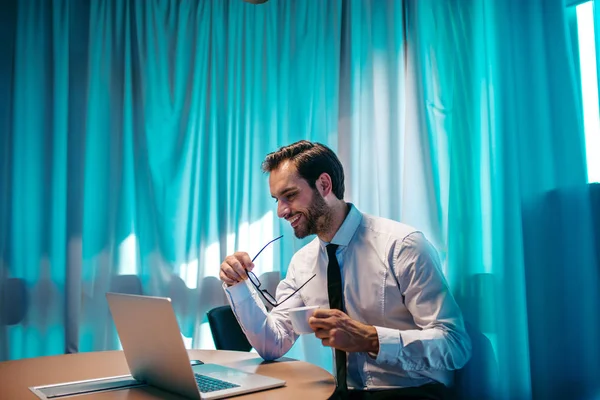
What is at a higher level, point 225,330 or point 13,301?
point 13,301

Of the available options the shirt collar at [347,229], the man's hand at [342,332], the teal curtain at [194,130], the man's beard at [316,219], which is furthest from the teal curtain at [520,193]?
the man's hand at [342,332]

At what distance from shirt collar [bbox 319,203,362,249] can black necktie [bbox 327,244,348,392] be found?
0.21 feet

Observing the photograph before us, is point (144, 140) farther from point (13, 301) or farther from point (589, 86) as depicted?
point (589, 86)

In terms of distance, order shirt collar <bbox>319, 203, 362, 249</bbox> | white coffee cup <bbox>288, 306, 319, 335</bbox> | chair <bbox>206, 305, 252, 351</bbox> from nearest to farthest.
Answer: white coffee cup <bbox>288, 306, 319, 335</bbox> → shirt collar <bbox>319, 203, 362, 249</bbox> → chair <bbox>206, 305, 252, 351</bbox>

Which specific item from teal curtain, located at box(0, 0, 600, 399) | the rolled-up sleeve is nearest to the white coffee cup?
the rolled-up sleeve

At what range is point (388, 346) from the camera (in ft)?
4.95

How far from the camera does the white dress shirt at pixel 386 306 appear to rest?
1578mm

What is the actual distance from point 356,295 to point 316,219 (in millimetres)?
313

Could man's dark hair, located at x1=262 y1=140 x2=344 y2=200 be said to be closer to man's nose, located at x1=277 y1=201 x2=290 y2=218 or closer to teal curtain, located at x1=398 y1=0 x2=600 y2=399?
man's nose, located at x1=277 y1=201 x2=290 y2=218

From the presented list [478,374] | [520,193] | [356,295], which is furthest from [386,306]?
[520,193]

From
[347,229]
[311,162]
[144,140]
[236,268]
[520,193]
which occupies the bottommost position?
[236,268]

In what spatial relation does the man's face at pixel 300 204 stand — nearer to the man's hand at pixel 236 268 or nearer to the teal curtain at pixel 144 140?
the man's hand at pixel 236 268

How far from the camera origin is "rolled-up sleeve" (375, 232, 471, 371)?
154 cm

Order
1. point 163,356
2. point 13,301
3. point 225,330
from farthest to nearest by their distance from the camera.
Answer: point 13,301
point 225,330
point 163,356
